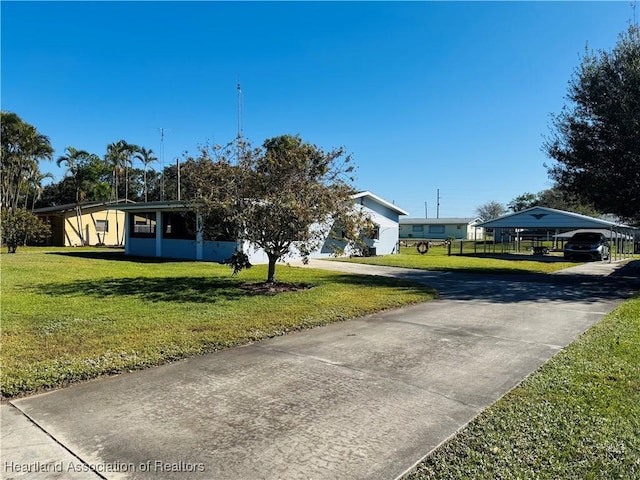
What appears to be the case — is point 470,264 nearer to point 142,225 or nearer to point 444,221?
point 142,225

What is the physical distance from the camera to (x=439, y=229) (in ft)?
205

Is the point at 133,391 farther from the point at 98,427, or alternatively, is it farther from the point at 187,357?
the point at 187,357

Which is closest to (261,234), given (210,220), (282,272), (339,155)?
(210,220)

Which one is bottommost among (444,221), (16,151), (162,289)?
(162,289)

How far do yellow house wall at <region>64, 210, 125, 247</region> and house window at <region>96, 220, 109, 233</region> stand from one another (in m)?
0.17

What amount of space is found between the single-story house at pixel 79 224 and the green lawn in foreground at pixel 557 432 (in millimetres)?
31826

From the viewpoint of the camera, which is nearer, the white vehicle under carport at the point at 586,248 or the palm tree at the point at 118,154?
the white vehicle under carport at the point at 586,248

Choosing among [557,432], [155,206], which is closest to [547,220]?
[155,206]

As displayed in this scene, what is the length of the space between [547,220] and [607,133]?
18627 mm

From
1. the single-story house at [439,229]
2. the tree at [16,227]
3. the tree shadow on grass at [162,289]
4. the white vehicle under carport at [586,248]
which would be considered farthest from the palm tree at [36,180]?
the single-story house at [439,229]

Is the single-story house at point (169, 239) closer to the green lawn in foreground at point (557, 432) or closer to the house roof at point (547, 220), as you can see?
the house roof at point (547, 220)

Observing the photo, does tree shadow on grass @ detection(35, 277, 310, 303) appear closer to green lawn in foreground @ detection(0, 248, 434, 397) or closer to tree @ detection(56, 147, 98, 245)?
green lawn in foreground @ detection(0, 248, 434, 397)

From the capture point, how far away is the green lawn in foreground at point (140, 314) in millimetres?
4812

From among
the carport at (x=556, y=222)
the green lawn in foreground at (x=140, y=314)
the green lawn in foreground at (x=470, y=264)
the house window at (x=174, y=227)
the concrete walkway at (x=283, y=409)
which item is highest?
the carport at (x=556, y=222)
